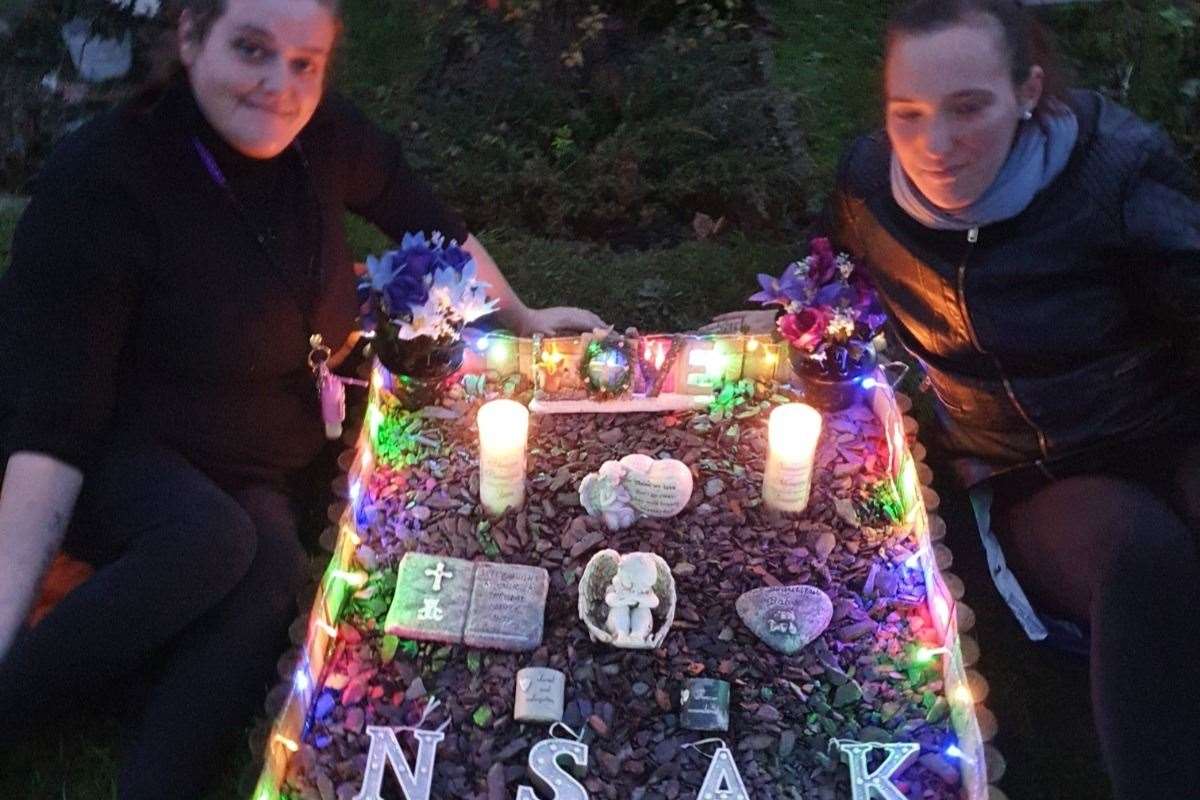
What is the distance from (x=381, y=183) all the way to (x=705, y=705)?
143 cm

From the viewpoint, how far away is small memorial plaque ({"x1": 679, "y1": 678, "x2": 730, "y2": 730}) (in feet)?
6.59

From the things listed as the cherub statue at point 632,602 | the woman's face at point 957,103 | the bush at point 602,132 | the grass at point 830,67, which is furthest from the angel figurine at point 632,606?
the grass at point 830,67

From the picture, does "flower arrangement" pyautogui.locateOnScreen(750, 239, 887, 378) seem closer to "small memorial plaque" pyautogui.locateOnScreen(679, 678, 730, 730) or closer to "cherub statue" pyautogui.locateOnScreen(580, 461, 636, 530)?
"cherub statue" pyautogui.locateOnScreen(580, 461, 636, 530)

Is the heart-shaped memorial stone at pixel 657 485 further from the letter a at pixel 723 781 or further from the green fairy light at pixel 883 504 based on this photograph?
the letter a at pixel 723 781

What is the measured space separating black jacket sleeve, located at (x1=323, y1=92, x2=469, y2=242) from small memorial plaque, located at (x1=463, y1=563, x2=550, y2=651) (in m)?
0.91

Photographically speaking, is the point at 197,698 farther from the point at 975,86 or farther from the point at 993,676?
the point at 975,86

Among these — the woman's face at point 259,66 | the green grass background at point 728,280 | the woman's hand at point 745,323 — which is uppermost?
the woman's face at point 259,66

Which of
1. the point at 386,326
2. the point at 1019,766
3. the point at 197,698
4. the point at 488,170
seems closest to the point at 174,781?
the point at 197,698

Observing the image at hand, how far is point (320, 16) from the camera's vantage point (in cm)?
201

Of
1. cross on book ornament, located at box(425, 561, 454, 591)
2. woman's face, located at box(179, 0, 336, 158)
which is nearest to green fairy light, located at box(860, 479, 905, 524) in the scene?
cross on book ornament, located at box(425, 561, 454, 591)

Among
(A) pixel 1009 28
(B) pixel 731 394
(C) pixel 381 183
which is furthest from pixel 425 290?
(A) pixel 1009 28

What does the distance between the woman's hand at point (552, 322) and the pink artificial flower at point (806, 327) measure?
529 millimetres

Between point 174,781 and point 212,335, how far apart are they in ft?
2.86

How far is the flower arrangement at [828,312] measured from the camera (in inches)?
98.3
